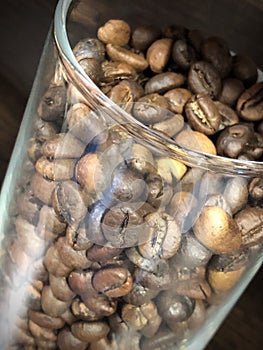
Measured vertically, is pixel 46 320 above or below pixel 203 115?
below

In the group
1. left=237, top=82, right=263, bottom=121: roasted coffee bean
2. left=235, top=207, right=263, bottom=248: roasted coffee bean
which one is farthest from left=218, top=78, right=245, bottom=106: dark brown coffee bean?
left=235, top=207, right=263, bottom=248: roasted coffee bean

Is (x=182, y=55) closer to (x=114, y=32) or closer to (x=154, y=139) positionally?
(x=114, y=32)

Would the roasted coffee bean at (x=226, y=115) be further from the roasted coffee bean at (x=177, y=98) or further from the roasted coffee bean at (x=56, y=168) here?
the roasted coffee bean at (x=56, y=168)

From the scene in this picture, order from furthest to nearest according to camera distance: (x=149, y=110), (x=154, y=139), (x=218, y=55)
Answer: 1. (x=218, y=55)
2. (x=149, y=110)
3. (x=154, y=139)

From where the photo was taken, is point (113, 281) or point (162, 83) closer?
point (113, 281)

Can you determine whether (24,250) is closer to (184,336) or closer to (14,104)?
(184,336)

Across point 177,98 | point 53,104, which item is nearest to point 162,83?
point 177,98

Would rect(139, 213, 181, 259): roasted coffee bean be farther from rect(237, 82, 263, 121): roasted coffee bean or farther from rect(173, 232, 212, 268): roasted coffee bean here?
rect(237, 82, 263, 121): roasted coffee bean

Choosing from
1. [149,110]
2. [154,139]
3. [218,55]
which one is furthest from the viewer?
[218,55]
